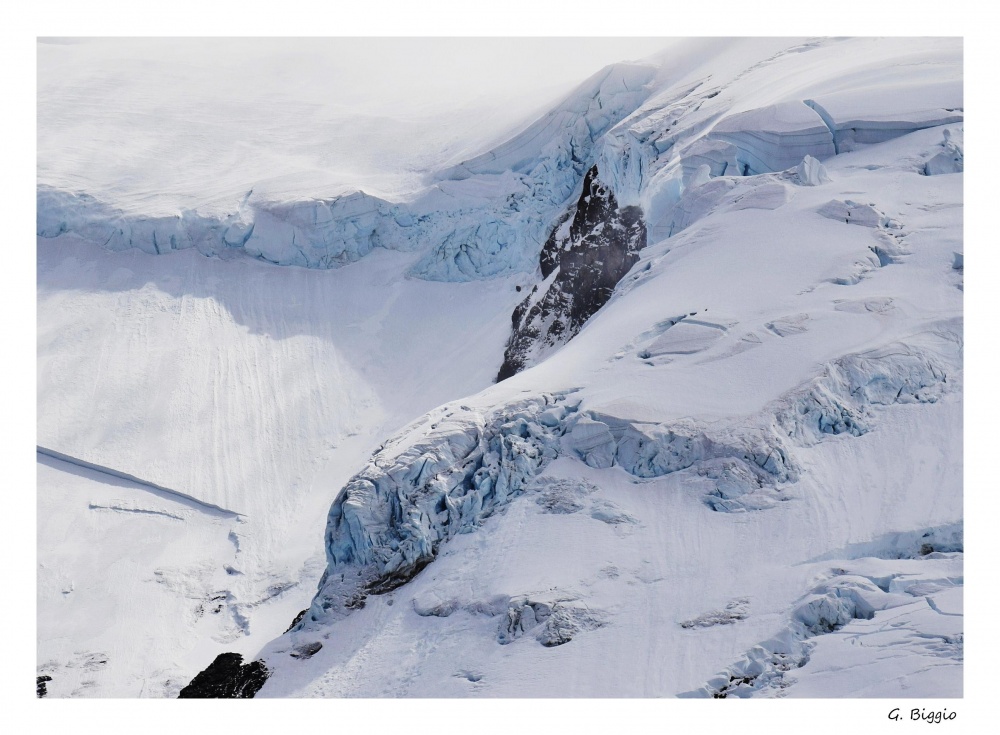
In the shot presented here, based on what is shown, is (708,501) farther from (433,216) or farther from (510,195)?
(433,216)

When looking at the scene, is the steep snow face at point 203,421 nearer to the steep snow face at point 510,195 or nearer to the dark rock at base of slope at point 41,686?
the dark rock at base of slope at point 41,686

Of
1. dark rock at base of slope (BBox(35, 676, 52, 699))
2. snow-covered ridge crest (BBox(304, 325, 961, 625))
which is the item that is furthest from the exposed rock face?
dark rock at base of slope (BBox(35, 676, 52, 699))

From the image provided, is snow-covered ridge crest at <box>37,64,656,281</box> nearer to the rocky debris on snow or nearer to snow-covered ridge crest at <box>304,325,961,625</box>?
snow-covered ridge crest at <box>304,325,961,625</box>

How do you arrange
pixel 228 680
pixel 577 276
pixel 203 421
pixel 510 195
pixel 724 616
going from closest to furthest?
pixel 724 616, pixel 228 680, pixel 203 421, pixel 577 276, pixel 510 195

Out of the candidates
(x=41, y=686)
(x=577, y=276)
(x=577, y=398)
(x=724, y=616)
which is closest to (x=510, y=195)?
(x=577, y=276)

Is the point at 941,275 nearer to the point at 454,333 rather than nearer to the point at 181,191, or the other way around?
the point at 454,333

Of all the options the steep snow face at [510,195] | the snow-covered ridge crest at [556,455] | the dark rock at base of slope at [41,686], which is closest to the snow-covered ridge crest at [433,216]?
the steep snow face at [510,195]
